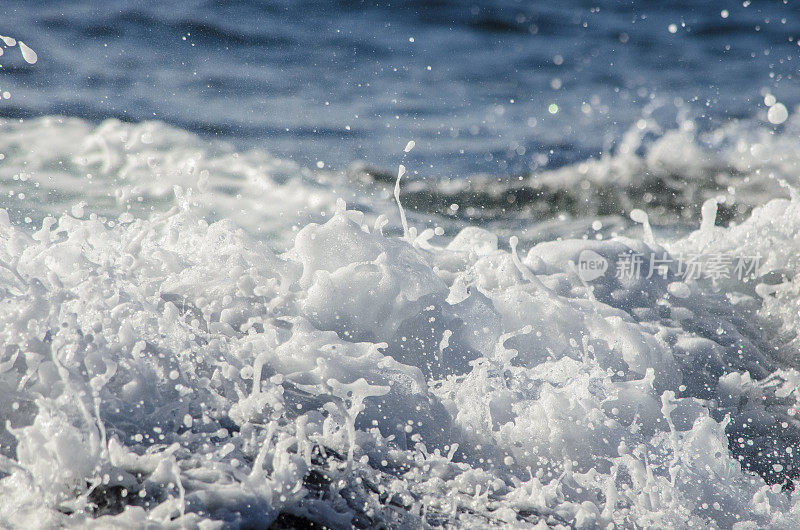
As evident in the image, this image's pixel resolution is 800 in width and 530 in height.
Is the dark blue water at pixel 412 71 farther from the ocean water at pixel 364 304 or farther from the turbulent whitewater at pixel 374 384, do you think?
the turbulent whitewater at pixel 374 384

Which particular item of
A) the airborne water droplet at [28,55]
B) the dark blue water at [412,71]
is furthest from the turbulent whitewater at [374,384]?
the airborne water droplet at [28,55]

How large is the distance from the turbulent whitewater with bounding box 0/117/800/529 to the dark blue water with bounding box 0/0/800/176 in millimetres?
4022

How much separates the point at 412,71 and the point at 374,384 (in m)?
6.89

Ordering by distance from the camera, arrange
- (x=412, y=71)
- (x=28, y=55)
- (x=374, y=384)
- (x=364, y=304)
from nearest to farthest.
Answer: (x=374, y=384)
(x=364, y=304)
(x=28, y=55)
(x=412, y=71)

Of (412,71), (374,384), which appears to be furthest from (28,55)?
(374,384)

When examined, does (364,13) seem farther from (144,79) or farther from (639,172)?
(639,172)

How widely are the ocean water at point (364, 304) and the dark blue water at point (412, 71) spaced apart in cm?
5

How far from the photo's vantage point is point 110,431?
1814 millimetres

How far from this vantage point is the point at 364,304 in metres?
2.76

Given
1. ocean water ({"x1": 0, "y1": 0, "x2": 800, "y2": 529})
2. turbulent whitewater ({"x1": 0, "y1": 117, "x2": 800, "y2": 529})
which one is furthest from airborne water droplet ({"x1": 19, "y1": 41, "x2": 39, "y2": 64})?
turbulent whitewater ({"x1": 0, "y1": 117, "x2": 800, "y2": 529})

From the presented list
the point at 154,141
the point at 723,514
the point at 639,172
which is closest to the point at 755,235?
the point at 723,514

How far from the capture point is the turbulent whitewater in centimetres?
174

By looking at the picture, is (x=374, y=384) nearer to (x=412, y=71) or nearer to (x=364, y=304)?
(x=364, y=304)

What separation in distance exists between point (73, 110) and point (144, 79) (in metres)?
0.98
